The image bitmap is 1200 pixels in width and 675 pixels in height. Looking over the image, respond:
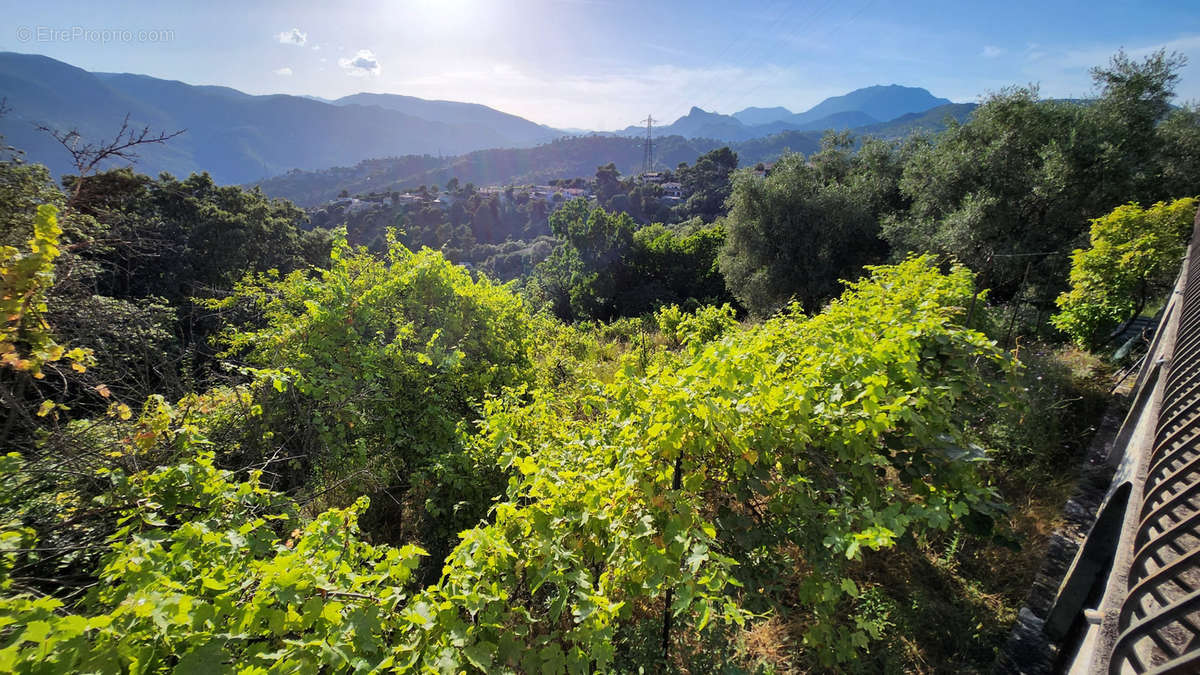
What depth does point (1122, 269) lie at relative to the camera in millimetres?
7711

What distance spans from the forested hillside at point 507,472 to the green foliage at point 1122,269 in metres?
0.06

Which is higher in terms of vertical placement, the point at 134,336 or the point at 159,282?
the point at 134,336

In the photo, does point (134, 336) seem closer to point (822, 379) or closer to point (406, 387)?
point (406, 387)

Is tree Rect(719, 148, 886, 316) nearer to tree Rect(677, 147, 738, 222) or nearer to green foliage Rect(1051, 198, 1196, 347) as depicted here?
green foliage Rect(1051, 198, 1196, 347)

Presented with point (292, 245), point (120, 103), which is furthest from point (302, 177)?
point (292, 245)

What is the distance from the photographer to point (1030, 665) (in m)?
3.42

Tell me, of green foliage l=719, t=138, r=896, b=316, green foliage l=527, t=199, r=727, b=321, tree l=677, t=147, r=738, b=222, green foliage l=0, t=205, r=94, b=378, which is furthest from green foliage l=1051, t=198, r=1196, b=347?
tree l=677, t=147, r=738, b=222

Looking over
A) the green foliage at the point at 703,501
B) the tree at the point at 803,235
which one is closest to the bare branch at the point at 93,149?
the green foliage at the point at 703,501

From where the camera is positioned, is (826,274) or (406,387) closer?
(406,387)

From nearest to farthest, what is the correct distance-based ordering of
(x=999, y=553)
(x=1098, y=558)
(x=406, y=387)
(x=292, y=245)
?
(x=1098, y=558)
(x=999, y=553)
(x=406, y=387)
(x=292, y=245)

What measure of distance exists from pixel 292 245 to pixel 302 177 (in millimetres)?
158373

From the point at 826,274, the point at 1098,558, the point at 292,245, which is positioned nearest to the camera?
the point at 1098,558

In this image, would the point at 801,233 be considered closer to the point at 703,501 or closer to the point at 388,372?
the point at 388,372

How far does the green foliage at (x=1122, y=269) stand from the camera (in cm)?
766
